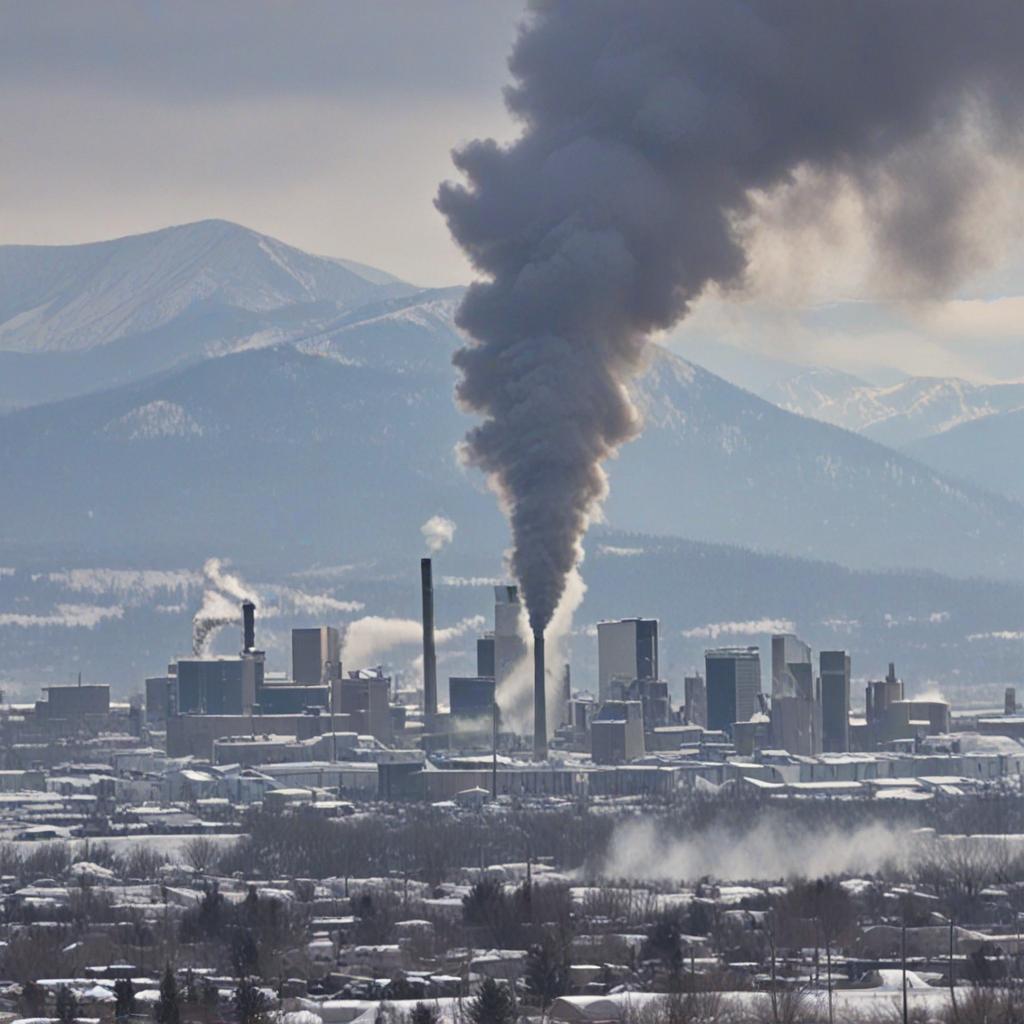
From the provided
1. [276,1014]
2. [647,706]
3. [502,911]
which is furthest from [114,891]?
[647,706]

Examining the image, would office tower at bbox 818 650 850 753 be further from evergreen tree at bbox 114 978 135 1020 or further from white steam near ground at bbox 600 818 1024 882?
evergreen tree at bbox 114 978 135 1020

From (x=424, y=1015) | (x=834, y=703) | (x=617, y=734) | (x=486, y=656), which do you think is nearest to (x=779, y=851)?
(x=424, y=1015)

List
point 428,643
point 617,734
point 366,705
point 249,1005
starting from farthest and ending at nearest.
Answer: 1. point 366,705
2. point 617,734
3. point 428,643
4. point 249,1005

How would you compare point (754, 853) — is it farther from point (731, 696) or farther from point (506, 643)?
point (731, 696)

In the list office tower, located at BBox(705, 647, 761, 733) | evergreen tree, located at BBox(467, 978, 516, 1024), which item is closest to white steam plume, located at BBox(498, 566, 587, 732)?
office tower, located at BBox(705, 647, 761, 733)

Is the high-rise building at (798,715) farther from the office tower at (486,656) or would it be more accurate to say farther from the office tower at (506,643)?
the office tower at (486,656)

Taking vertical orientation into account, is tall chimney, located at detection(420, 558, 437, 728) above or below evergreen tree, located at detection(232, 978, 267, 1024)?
above

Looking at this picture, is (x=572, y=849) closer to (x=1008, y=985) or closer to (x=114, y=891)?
(x=114, y=891)
